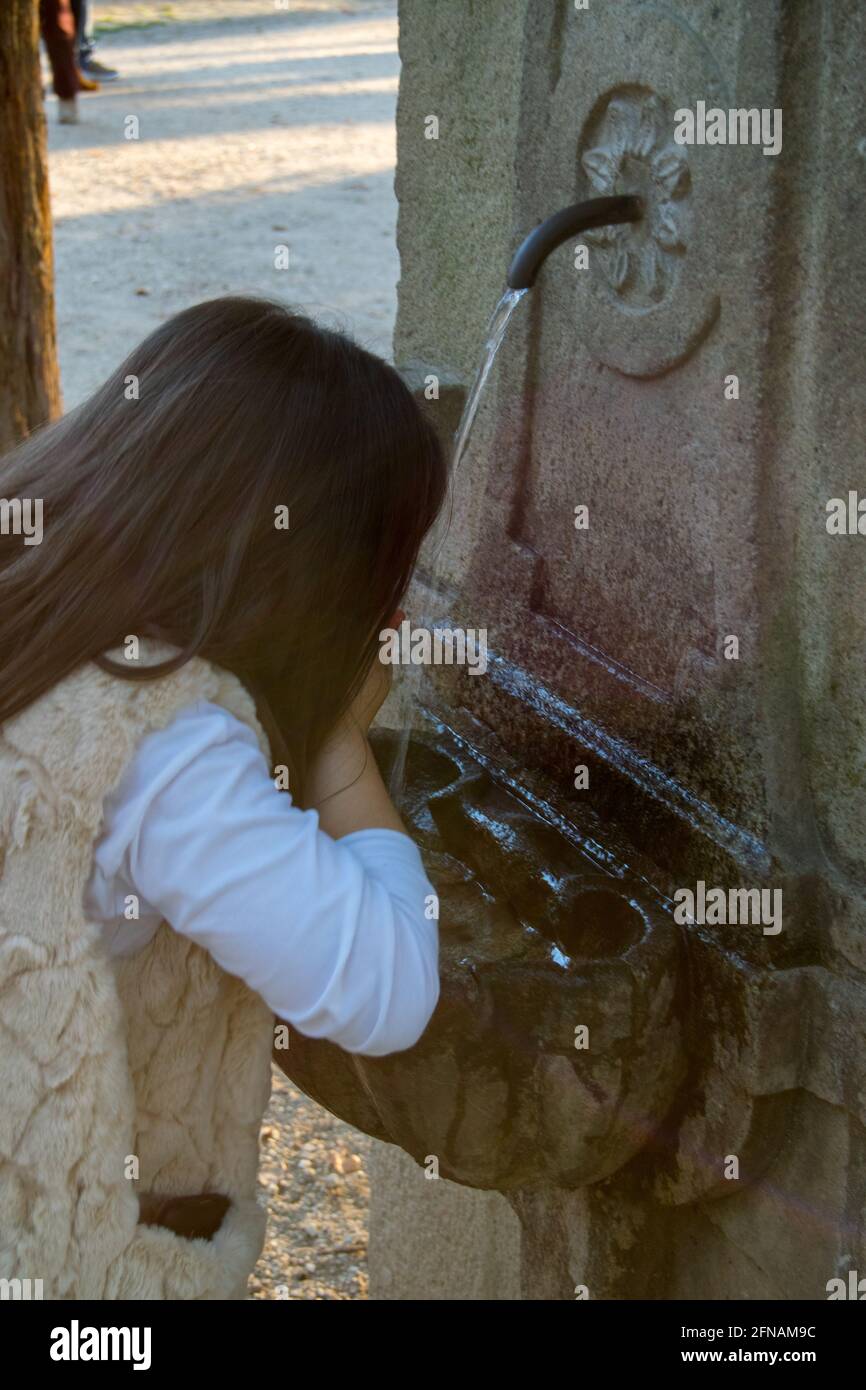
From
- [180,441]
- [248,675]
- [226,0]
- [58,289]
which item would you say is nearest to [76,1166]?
[248,675]

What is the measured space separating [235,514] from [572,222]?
566mm

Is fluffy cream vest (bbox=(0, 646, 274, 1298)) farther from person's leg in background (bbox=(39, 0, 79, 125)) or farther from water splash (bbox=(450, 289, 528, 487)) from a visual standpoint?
person's leg in background (bbox=(39, 0, 79, 125))

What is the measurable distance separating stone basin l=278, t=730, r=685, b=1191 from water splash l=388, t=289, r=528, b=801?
0.76 ft

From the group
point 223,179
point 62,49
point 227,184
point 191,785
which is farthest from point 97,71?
point 191,785

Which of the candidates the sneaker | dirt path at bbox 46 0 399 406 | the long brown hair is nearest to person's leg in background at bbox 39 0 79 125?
dirt path at bbox 46 0 399 406

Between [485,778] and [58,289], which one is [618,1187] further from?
[58,289]

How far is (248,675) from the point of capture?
1.46m

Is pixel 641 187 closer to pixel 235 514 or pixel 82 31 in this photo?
pixel 235 514

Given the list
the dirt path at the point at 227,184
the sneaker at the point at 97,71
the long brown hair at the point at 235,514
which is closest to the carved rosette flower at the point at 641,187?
the long brown hair at the point at 235,514

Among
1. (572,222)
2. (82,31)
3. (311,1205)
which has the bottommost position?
(311,1205)

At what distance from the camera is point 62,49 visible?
381 inches

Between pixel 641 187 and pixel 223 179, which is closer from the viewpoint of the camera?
pixel 641 187

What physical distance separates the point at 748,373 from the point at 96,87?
1033 cm

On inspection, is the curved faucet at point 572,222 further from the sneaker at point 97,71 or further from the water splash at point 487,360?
the sneaker at point 97,71
